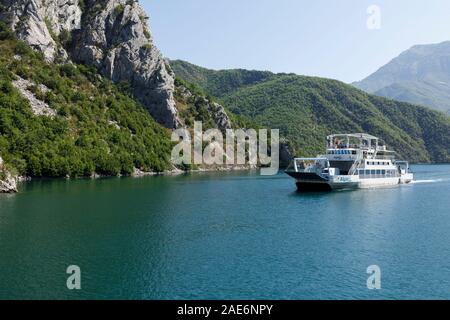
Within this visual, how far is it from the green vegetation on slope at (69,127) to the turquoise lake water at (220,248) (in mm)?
50876

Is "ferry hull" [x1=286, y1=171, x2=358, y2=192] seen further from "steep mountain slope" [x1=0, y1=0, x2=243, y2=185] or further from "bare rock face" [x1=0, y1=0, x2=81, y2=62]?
"bare rock face" [x1=0, y1=0, x2=81, y2=62]

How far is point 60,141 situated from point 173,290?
123 metres

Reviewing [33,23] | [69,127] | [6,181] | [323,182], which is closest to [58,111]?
[69,127]

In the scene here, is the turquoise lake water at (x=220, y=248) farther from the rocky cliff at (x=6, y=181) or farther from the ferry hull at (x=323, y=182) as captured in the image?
the ferry hull at (x=323, y=182)

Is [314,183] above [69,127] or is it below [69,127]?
below

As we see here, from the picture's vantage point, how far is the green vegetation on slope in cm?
13000

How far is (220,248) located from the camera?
46531 mm

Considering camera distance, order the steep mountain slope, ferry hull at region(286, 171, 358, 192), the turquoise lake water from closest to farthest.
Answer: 1. the turquoise lake water
2. ferry hull at region(286, 171, 358, 192)
3. the steep mountain slope

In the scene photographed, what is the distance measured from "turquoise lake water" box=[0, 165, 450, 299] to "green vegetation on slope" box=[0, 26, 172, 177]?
167 feet

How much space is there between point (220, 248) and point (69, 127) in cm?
12706

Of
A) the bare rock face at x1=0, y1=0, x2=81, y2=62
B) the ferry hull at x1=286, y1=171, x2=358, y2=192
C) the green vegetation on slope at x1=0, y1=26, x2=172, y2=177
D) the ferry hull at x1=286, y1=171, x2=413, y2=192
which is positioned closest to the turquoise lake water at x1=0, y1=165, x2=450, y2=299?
the ferry hull at x1=286, y1=171, x2=358, y2=192

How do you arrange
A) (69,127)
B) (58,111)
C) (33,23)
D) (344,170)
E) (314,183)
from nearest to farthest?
(314,183) < (344,170) < (69,127) < (58,111) < (33,23)

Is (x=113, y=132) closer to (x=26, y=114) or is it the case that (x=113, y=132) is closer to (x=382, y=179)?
(x=26, y=114)

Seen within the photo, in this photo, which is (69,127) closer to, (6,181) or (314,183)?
(6,181)
